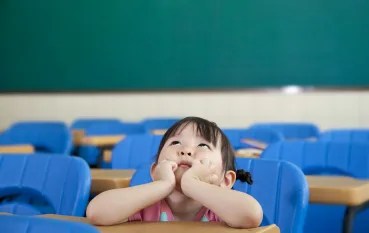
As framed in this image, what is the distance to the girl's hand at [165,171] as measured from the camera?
5.47 ft

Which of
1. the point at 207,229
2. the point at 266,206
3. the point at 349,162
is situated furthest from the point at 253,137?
the point at 207,229

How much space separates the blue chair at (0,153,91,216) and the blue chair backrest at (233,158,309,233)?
47 cm

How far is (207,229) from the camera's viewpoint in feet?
4.93

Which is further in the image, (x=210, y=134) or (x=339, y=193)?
(x=339, y=193)

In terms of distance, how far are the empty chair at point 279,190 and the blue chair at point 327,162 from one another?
59cm

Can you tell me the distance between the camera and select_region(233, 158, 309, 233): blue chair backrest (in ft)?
6.47

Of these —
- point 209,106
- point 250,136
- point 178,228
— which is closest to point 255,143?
point 250,136

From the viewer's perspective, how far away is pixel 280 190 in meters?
2.08

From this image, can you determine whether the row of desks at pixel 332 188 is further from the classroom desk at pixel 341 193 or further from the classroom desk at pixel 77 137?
the classroom desk at pixel 77 137

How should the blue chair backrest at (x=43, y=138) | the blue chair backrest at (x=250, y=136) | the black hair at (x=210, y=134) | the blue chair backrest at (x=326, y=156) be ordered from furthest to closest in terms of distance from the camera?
the blue chair backrest at (x=43, y=138) → the blue chair backrest at (x=250, y=136) → the blue chair backrest at (x=326, y=156) → the black hair at (x=210, y=134)

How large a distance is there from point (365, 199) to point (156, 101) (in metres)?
4.22

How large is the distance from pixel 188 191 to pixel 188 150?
0.15m

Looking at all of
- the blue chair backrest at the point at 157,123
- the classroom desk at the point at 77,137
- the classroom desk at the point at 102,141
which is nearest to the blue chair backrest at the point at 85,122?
the blue chair backrest at the point at 157,123

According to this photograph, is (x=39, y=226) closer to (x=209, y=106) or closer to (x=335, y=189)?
(x=335, y=189)
